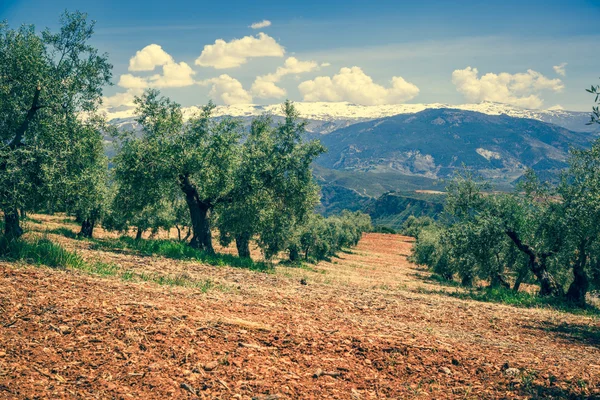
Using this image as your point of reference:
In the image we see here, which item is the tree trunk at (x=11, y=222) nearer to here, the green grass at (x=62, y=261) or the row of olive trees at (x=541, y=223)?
the green grass at (x=62, y=261)

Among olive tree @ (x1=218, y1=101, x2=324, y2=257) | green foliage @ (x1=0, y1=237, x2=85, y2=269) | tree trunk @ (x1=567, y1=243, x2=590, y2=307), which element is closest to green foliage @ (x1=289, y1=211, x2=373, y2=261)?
olive tree @ (x1=218, y1=101, x2=324, y2=257)

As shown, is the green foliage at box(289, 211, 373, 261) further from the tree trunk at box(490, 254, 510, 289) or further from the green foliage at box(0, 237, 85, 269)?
the green foliage at box(0, 237, 85, 269)

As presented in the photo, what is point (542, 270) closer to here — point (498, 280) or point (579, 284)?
point (579, 284)

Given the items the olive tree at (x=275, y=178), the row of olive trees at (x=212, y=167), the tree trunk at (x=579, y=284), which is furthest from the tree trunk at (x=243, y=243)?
the tree trunk at (x=579, y=284)

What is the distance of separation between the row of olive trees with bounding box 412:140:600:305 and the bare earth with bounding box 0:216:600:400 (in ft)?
47.8

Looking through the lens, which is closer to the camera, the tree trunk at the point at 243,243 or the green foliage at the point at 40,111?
the green foliage at the point at 40,111

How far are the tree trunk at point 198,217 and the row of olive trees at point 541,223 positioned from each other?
17.9 meters

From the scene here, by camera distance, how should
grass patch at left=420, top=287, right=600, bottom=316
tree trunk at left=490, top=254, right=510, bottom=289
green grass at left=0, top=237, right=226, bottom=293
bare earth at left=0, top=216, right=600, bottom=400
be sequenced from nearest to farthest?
bare earth at left=0, top=216, right=600, bottom=400
green grass at left=0, top=237, right=226, bottom=293
grass patch at left=420, top=287, right=600, bottom=316
tree trunk at left=490, top=254, right=510, bottom=289

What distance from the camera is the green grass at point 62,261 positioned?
13414mm

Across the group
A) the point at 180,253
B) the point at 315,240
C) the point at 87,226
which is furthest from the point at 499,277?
the point at 87,226

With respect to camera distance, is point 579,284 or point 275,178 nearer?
point 579,284

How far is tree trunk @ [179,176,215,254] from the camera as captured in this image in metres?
26.7

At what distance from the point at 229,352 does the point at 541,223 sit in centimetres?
2574

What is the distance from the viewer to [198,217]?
27.4m
